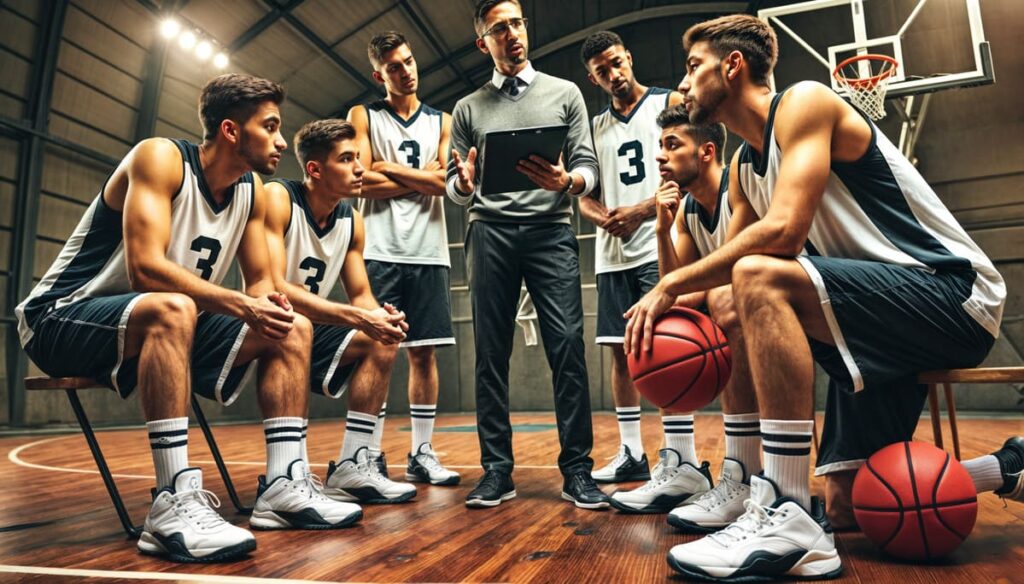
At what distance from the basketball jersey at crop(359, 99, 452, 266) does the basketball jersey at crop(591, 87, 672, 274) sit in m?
0.82

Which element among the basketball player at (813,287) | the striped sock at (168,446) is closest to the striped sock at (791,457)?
the basketball player at (813,287)

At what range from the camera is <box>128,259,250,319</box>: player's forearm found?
81.3 inches

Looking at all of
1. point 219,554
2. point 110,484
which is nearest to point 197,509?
point 219,554

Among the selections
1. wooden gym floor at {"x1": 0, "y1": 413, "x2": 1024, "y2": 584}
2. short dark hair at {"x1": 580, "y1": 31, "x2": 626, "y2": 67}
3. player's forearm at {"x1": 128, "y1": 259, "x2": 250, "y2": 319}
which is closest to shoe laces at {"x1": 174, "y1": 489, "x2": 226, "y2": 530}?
wooden gym floor at {"x1": 0, "y1": 413, "x2": 1024, "y2": 584}

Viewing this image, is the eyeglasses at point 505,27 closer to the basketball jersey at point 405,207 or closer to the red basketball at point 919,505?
the basketball jersey at point 405,207

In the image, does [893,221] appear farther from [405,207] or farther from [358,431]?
[405,207]

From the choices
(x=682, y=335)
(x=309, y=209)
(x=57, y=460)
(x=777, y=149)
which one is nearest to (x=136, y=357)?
(x=309, y=209)

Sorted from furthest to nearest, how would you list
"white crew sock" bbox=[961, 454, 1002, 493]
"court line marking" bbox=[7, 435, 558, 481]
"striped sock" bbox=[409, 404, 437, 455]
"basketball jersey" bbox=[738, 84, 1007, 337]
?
"court line marking" bbox=[7, 435, 558, 481], "striped sock" bbox=[409, 404, 437, 455], "white crew sock" bbox=[961, 454, 1002, 493], "basketball jersey" bbox=[738, 84, 1007, 337]

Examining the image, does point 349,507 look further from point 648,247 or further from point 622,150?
point 622,150

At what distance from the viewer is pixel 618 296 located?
313 centimetres

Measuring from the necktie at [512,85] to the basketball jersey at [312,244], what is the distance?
94cm

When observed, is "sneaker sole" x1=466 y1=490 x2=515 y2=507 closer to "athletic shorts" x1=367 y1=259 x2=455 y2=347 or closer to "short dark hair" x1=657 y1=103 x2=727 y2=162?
"athletic shorts" x1=367 y1=259 x2=455 y2=347

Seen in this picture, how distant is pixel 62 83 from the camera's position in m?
7.55

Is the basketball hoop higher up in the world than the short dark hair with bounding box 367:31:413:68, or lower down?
higher up
